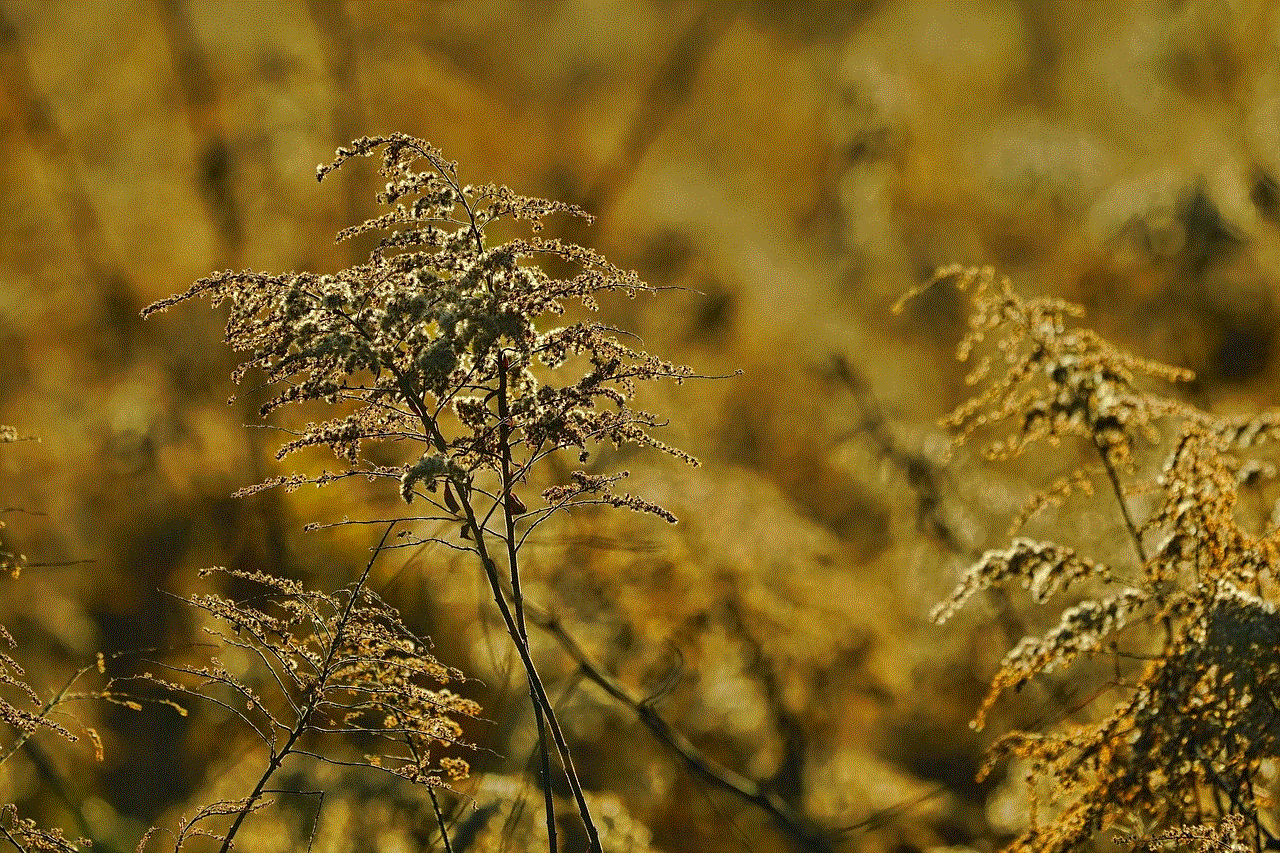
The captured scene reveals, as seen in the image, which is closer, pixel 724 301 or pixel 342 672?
pixel 342 672

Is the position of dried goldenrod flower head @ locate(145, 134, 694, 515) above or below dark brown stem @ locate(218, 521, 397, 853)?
above

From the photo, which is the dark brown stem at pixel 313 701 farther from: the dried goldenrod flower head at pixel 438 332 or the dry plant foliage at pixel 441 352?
the dried goldenrod flower head at pixel 438 332

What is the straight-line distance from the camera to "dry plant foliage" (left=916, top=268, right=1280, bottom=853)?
1.61m

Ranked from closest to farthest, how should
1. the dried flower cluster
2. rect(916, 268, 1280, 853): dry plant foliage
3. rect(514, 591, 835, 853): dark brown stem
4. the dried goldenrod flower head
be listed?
1. the dried goldenrod flower head
2. the dried flower cluster
3. rect(916, 268, 1280, 853): dry plant foliage
4. rect(514, 591, 835, 853): dark brown stem

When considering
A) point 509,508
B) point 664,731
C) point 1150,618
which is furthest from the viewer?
point 664,731

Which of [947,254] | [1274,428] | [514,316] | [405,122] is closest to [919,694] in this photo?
[947,254]

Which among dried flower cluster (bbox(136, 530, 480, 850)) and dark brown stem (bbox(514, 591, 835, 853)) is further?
dark brown stem (bbox(514, 591, 835, 853))

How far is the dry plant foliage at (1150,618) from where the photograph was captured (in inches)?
63.3

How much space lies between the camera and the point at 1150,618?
1.80 meters

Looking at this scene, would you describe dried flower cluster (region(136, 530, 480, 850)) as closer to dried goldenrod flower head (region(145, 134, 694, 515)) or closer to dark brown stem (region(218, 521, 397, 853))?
dark brown stem (region(218, 521, 397, 853))

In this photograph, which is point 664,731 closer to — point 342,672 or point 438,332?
point 342,672

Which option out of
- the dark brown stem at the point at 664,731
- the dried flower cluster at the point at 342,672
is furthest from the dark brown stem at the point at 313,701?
the dark brown stem at the point at 664,731

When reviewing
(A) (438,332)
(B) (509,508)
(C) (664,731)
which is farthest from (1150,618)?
(A) (438,332)

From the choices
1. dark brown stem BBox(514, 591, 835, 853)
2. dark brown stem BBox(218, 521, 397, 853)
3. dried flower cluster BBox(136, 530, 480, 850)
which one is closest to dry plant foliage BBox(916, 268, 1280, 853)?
dark brown stem BBox(514, 591, 835, 853)
